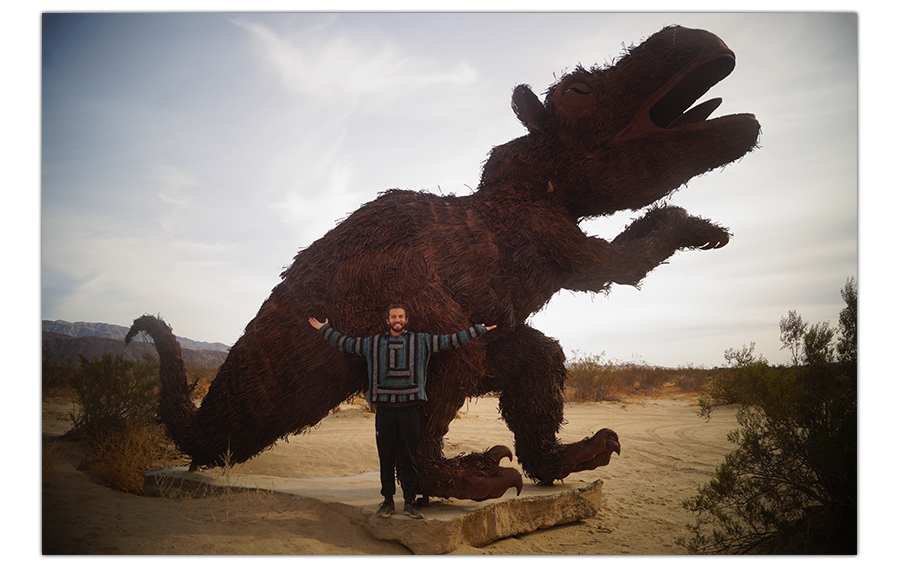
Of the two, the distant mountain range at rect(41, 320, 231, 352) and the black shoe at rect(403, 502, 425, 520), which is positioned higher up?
the distant mountain range at rect(41, 320, 231, 352)

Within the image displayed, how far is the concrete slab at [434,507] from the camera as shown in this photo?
107 inches

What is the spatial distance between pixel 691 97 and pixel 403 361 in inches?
102

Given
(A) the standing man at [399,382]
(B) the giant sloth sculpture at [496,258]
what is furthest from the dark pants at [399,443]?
(B) the giant sloth sculpture at [496,258]

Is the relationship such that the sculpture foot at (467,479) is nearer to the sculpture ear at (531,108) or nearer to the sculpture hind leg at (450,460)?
the sculpture hind leg at (450,460)

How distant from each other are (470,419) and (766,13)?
7.58m

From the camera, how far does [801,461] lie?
2957mm

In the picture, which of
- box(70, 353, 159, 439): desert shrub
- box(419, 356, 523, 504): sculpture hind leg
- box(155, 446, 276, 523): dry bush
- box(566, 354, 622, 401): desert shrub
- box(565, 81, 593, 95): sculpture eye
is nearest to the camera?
box(419, 356, 523, 504): sculpture hind leg

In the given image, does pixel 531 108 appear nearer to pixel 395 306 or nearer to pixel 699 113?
pixel 699 113

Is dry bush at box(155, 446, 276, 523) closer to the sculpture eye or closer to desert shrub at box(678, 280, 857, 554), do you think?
desert shrub at box(678, 280, 857, 554)

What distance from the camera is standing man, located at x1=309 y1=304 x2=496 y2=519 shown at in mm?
2689

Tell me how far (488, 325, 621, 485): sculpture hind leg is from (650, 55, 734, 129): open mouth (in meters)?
1.72

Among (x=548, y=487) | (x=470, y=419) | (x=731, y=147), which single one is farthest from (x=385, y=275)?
(x=470, y=419)

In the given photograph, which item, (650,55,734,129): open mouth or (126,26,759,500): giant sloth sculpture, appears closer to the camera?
(126,26,759,500): giant sloth sculpture

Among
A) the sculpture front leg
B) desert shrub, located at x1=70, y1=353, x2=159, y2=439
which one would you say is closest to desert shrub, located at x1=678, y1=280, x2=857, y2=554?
the sculpture front leg
